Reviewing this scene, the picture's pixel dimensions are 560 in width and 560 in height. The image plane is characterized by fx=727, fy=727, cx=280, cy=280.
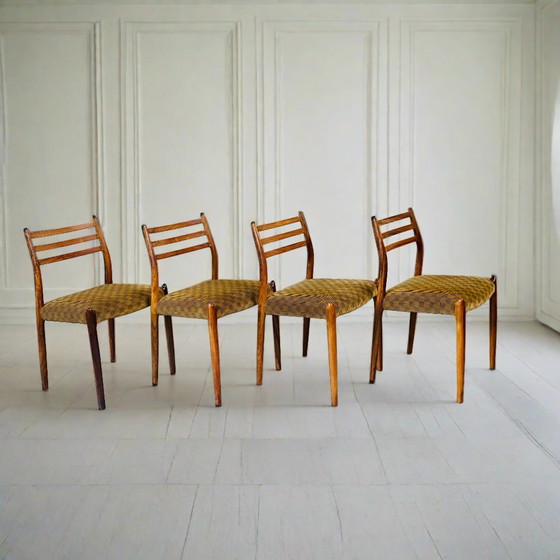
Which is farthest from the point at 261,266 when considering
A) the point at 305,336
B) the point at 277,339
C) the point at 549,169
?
the point at 549,169

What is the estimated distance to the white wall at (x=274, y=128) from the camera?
5.07 m

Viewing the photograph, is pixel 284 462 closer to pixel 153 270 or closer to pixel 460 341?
pixel 460 341

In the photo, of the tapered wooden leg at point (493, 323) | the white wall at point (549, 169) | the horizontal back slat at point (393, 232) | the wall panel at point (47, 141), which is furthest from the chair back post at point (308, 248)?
the wall panel at point (47, 141)

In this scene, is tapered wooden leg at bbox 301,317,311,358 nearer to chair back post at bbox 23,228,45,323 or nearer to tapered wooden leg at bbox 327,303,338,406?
tapered wooden leg at bbox 327,303,338,406

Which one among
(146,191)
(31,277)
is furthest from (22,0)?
(31,277)

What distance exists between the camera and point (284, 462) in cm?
240

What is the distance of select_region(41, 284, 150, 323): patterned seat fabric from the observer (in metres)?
3.14

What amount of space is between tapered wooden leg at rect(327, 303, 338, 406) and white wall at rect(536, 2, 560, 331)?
7.33 feet

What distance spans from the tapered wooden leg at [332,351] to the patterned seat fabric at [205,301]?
1.45 feet

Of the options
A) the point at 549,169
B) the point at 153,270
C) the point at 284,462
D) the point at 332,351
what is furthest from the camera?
the point at 549,169

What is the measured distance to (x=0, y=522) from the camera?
196 cm

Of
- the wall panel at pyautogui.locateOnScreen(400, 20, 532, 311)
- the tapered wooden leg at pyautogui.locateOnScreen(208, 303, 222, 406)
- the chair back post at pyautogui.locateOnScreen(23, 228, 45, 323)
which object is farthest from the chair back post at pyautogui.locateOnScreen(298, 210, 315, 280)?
the wall panel at pyautogui.locateOnScreen(400, 20, 532, 311)

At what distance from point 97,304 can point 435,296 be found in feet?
4.82

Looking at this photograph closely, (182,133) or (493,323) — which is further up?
(182,133)
